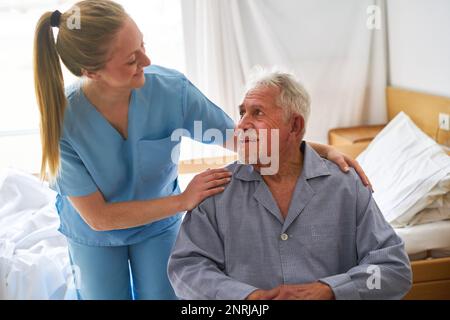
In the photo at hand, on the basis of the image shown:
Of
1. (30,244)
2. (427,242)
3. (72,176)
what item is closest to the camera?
(72,176)

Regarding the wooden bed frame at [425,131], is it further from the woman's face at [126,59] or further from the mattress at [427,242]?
the woman's face at [126,59]

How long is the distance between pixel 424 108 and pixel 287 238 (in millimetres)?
1385

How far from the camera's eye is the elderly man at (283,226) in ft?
3.92

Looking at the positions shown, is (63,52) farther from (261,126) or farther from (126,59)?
(261,126)

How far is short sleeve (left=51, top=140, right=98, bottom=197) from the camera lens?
1266 millimetres

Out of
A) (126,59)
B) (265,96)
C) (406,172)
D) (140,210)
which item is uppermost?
(126,59)

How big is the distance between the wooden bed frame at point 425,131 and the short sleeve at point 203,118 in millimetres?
796

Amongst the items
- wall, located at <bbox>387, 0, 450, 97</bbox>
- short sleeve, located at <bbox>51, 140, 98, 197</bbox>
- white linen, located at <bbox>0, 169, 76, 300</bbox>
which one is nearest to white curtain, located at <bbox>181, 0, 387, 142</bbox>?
wall, located at <bbox>387, 0, 450, 97</bbox>

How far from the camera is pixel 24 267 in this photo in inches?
63.0

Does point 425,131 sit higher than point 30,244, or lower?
higher

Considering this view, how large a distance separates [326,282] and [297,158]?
364 mm

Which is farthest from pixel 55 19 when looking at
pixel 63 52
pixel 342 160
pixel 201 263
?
pixel 342 160

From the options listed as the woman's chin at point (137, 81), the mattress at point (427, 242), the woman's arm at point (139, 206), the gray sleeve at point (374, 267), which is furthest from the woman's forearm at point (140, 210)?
the mattress at point (427, 242)

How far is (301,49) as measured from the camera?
2.71 meters
